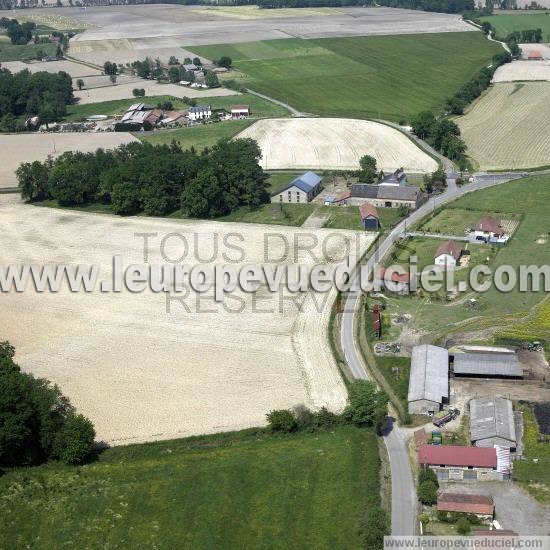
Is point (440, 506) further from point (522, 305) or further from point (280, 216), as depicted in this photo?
point (280, 216)

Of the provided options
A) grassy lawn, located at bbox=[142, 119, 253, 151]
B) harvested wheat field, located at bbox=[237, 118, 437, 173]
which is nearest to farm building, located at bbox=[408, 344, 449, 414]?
harvested wheat field, located at bbox=[237, 118, 437, 173]

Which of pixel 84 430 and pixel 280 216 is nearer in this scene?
pixel 84 430

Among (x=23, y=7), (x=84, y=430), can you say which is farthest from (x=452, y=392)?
(x=23, y=7)

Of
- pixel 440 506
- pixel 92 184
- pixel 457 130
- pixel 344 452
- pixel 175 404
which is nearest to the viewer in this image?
pixel 440 506

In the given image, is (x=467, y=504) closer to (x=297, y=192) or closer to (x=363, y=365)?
(x=363, y=365)

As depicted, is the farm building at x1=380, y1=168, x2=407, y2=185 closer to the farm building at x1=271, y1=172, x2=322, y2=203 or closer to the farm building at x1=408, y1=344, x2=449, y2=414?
the farm building at x1=271, y1=172, x2=322, y2=203

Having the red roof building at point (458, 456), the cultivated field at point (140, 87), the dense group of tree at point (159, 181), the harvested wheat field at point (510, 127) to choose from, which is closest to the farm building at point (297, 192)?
the dense group of tree at point (159, 181)

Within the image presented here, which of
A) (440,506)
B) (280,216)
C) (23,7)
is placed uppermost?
(23,7)
